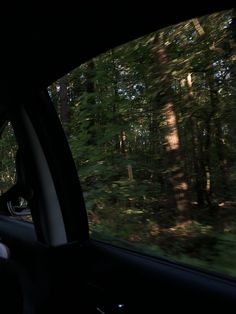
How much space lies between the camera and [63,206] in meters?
3.02

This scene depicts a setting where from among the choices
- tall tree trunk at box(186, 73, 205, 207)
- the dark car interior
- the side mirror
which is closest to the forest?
tall tree trunk at box(186, 73, 205, 207)

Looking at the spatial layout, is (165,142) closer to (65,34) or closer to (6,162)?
(65,34)

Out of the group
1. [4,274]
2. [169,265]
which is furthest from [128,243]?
[4,274]

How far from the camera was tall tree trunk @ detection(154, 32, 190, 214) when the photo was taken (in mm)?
3207

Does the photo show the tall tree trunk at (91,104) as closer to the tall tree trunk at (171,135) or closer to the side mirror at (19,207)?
the tall tree trunk at (171,135)

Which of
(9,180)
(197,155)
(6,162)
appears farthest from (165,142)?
(6,162)

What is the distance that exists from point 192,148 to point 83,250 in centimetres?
107

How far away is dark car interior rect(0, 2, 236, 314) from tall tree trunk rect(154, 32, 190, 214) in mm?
709

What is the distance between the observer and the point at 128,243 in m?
2.76

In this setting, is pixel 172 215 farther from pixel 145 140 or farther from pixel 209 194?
pixel 145 140

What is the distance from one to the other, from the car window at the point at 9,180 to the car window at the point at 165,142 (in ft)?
1.73

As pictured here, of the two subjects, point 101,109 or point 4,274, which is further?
point 101,109

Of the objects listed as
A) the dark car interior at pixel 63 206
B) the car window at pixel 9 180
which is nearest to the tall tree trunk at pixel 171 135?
the dark car interior at pixel 63 206

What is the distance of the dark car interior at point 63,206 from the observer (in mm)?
1986
